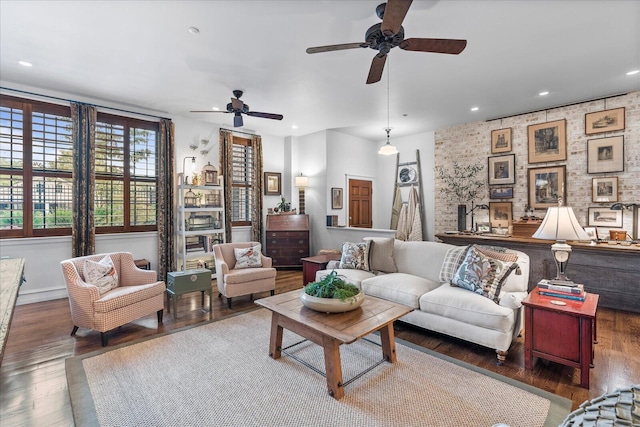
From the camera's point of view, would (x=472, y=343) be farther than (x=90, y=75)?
No

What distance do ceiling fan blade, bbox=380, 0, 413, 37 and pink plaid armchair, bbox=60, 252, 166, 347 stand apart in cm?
342

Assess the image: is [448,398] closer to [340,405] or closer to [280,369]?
[340,405]

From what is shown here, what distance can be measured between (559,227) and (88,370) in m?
4.20

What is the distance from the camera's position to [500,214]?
5574mm

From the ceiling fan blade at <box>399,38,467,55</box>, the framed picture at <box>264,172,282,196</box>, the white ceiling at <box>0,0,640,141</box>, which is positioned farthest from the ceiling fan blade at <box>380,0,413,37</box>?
the framed picture at <box>264,172,282,196</box>

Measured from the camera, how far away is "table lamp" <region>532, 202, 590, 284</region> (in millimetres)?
2590

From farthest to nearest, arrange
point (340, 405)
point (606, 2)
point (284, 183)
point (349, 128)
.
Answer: point (284, 183) → point (349, 128) → point (606, 2) → point (340, 405)

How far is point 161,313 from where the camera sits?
3.50 meters

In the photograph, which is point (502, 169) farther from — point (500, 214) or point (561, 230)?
point (561, 230)

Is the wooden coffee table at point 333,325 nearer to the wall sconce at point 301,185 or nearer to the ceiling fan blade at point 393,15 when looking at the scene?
the ceiling fan blade at point 393,15

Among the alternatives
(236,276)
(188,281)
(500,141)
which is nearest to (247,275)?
(236,276)

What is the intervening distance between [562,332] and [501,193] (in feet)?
12.3

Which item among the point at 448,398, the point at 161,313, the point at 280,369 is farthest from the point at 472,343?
the point at 161,313

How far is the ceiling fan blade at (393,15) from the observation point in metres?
1.90
